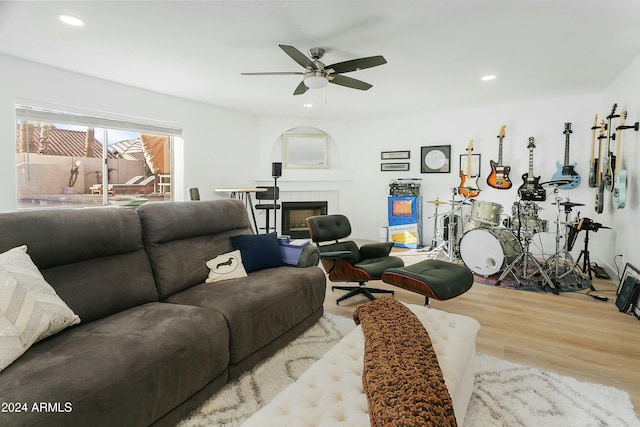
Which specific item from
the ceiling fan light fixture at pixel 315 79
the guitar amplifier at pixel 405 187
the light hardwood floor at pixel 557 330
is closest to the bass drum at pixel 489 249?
the light hardwood floor at pixel 557 330

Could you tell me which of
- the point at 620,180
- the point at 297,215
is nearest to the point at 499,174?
the point at 620,180

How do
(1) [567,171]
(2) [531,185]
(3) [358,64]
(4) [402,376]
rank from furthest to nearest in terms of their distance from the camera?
1. (2) [531,185]
2. (1) [567,171]
3. (3) [358,64]
4. (4) [402,376]

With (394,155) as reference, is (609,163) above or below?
below

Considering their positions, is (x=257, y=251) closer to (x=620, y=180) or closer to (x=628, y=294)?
(x=628, y=294)

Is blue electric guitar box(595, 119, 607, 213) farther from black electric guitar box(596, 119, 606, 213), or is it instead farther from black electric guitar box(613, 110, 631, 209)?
black electric guitar box(613, 110, 631, 209)

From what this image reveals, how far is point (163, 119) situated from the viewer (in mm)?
5117

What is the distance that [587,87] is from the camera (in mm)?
4613

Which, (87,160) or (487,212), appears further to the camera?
(87,160)

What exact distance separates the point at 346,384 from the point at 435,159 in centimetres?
556

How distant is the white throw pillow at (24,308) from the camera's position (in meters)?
1.31

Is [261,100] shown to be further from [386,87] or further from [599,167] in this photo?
[599,167]

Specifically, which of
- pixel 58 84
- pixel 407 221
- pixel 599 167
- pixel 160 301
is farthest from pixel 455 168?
pixel 58 84

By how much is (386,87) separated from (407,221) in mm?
2504

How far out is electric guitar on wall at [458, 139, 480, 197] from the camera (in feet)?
18.6
